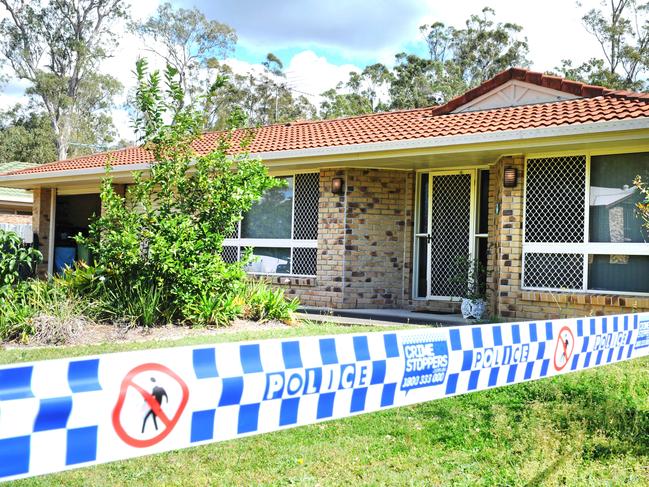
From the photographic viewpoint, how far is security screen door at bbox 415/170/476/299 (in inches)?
490

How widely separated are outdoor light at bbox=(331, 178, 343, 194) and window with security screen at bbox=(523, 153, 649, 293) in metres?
3.42

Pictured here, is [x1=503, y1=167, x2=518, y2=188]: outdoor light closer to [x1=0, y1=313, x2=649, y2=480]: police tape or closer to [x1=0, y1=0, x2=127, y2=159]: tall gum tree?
[x1=0, y1=313, x2=649, y2=480]: police tape

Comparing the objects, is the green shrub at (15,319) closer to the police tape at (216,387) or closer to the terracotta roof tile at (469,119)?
the terracotta roof tile at (469,119)

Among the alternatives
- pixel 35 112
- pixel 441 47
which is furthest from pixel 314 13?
pixel 35 112

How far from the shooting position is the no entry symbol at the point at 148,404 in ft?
7.37

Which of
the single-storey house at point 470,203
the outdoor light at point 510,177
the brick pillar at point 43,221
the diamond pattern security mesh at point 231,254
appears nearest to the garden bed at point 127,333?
the single-storey house at point 470,203

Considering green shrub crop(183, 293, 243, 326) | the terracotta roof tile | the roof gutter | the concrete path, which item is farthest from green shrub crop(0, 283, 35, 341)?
the roof gutter

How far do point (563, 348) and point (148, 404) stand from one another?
265cm

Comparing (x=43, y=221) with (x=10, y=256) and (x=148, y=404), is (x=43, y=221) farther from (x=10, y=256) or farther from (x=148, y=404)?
(x=148, y=404)

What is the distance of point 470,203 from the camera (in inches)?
486

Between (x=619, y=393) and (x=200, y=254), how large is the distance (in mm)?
5422

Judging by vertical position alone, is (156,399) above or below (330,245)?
below

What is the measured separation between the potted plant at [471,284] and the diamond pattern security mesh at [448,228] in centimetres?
36

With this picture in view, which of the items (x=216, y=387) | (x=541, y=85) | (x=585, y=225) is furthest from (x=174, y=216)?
(x=216, y=387)
